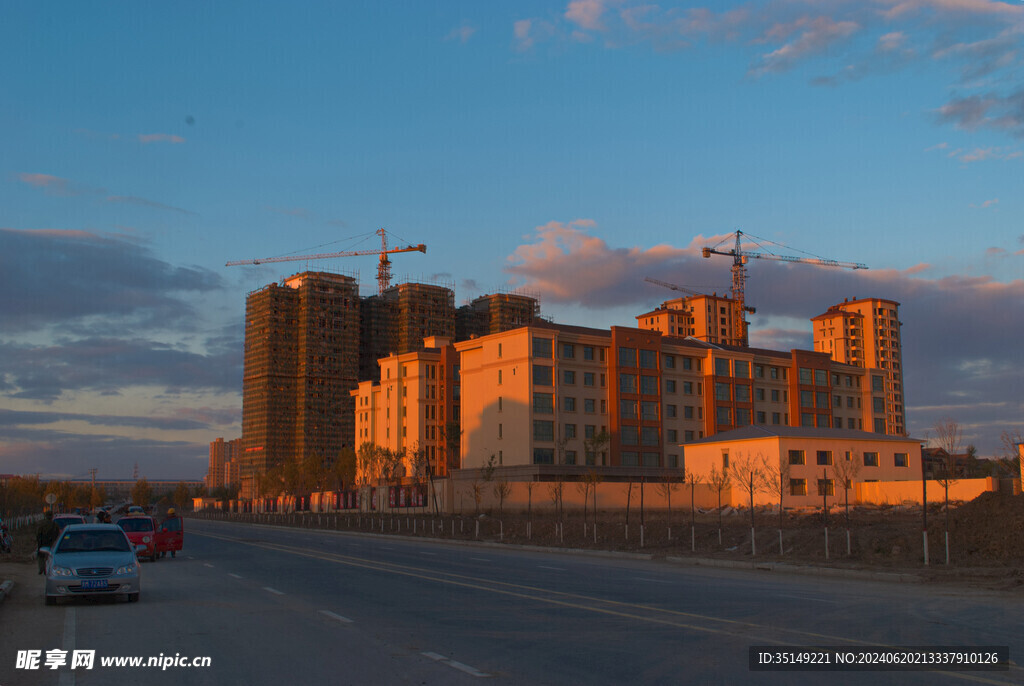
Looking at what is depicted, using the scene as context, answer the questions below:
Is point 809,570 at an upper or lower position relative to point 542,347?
lower

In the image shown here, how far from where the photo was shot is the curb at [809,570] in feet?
83.6

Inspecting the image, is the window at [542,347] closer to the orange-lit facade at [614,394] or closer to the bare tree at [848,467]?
the orange-lit facade at [614,394]

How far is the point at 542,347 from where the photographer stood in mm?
95000

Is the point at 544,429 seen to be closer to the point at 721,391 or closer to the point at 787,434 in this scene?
the point at 721,391

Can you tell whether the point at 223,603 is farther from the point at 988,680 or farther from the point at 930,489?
the point at 930,489

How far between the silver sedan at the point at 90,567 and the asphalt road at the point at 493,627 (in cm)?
39

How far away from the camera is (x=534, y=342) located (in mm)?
94250

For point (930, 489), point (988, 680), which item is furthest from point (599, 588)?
point (930, 489)

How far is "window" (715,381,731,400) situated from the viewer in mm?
108562

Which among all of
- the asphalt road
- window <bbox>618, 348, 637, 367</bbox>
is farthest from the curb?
window <bbox>618, 348, 637, 367</bbox>

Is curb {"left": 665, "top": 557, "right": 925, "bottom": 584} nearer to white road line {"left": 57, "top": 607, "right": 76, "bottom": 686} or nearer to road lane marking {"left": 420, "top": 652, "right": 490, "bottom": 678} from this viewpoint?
road lane marking {"left": 420, "top": 652, "right": 490, "bottom": 678}

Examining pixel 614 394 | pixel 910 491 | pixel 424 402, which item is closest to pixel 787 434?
pixel 910 491

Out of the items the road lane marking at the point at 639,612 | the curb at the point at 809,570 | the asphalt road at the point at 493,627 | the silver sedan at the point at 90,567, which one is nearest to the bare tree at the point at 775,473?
the curb at the point at 809,570

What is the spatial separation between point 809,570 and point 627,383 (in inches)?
2831
